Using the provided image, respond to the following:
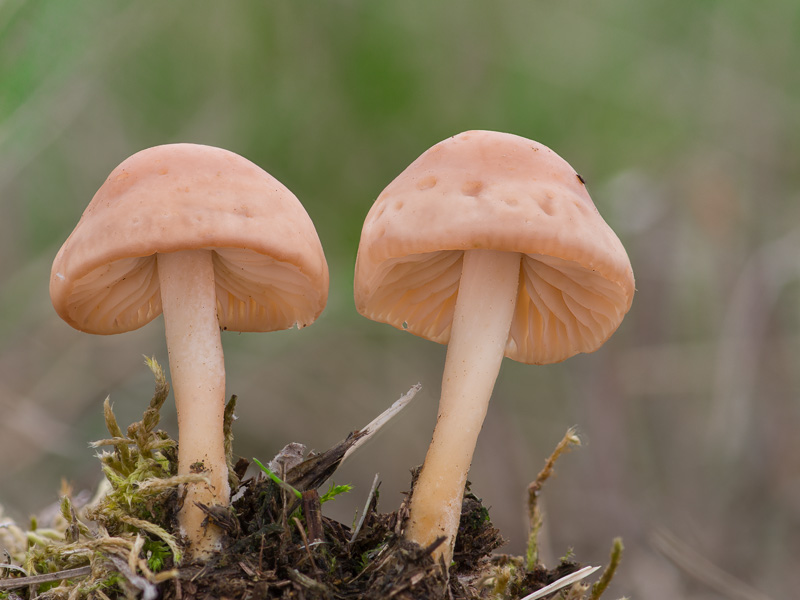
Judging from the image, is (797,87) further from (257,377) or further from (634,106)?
(257,377)

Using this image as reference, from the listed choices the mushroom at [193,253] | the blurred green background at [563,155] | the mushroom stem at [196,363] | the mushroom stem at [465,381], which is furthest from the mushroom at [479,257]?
the blurred green background at [563,155]

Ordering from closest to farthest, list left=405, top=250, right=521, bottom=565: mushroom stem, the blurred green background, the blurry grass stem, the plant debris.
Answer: the plant debris < left=405, top=250, right=521, bottom=565: mushroom stem < the blurry grass stem < the blurred green background

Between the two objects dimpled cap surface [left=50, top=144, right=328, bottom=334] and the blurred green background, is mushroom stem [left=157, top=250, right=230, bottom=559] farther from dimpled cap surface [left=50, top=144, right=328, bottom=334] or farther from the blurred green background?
the blurred green background

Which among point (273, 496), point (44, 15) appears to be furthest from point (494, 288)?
point (44, 15)

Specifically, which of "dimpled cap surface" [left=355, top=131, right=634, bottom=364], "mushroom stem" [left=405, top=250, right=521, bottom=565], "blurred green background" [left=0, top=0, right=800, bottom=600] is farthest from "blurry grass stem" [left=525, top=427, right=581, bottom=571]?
"blurred green background" [left=0, top=0, right=800, bottom=600]

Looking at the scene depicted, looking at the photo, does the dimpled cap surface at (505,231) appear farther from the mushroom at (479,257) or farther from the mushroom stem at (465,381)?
the mushroom stem at (465,381)

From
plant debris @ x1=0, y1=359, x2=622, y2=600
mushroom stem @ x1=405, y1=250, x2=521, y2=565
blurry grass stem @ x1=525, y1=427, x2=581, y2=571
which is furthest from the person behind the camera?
blurry grass stem @ x1=525, y1=427, x2=581, y2=571
